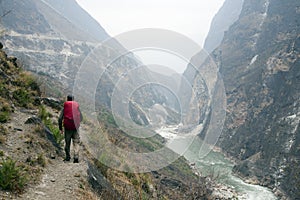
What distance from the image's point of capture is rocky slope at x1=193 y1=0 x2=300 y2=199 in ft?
188

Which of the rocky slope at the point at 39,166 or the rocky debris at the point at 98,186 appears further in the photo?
the rocky debris at the point at 98,186

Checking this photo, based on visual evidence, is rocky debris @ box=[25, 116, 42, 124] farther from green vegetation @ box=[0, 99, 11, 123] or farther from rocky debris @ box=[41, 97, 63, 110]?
rocky debris @ box=[41, 97, 63, 110]

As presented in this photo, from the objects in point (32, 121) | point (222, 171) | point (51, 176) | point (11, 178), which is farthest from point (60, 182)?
point (222, 171)

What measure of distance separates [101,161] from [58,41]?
519ft

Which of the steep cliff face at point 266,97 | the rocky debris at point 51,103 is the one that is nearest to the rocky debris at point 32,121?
the rocky debris at point 51,103

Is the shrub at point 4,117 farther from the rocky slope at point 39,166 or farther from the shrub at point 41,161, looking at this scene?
the shrub at point 41,161

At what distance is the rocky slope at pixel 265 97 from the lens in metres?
57.2

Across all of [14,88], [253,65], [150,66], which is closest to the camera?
[150,66]

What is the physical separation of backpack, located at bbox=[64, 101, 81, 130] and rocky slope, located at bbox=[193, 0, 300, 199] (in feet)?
148

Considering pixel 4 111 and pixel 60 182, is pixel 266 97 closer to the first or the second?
pixel 4 111

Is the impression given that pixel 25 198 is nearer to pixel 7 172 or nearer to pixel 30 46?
pixel 7 172

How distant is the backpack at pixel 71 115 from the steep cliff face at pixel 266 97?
45.3 m

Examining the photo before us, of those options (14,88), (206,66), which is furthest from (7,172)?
(206,66)

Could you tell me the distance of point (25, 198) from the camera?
6.25m
